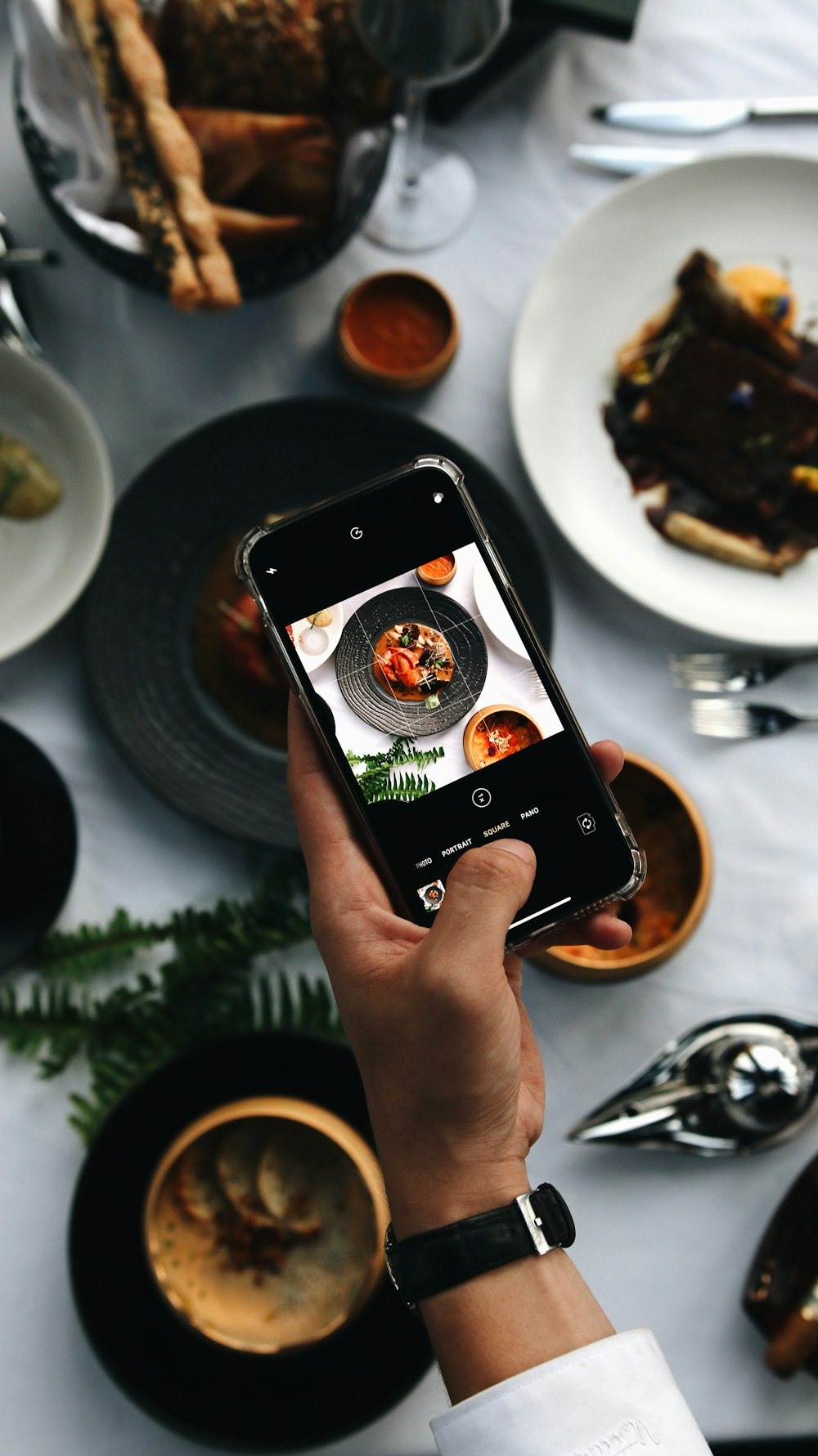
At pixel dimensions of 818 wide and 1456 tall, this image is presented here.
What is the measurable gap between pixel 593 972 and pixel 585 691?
249mm

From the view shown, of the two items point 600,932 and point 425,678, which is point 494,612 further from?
point 600,932

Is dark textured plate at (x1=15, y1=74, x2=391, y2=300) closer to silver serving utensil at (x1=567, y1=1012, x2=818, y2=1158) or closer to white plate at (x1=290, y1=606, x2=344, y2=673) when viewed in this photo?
white plate at (x1=290, y1=606, x2=344, y2=673)

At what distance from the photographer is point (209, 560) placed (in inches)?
35.1

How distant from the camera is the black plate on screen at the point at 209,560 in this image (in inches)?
33.5

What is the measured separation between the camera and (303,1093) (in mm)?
806

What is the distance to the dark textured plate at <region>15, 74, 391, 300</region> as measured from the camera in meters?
0.81

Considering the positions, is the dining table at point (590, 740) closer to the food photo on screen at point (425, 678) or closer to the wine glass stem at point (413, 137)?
the wine glass stem at point (413, 137)

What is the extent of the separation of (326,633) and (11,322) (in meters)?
0.48

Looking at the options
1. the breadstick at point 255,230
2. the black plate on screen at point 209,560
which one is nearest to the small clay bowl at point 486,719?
the black plate on screen at point 209,560

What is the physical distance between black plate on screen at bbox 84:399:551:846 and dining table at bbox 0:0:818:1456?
0.13 ft

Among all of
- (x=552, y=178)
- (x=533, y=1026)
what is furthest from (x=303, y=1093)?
(x=552, y=178)

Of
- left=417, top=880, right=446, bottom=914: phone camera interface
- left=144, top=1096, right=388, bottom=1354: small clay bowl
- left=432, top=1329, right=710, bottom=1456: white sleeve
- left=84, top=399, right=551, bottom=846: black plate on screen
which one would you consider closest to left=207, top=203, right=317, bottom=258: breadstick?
left=84, top=399, right=551, bottom=846: black plate on screen

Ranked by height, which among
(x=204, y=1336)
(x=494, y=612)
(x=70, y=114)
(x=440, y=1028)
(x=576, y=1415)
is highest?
(x=70, y=114)

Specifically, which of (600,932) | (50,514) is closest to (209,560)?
(50,514)
